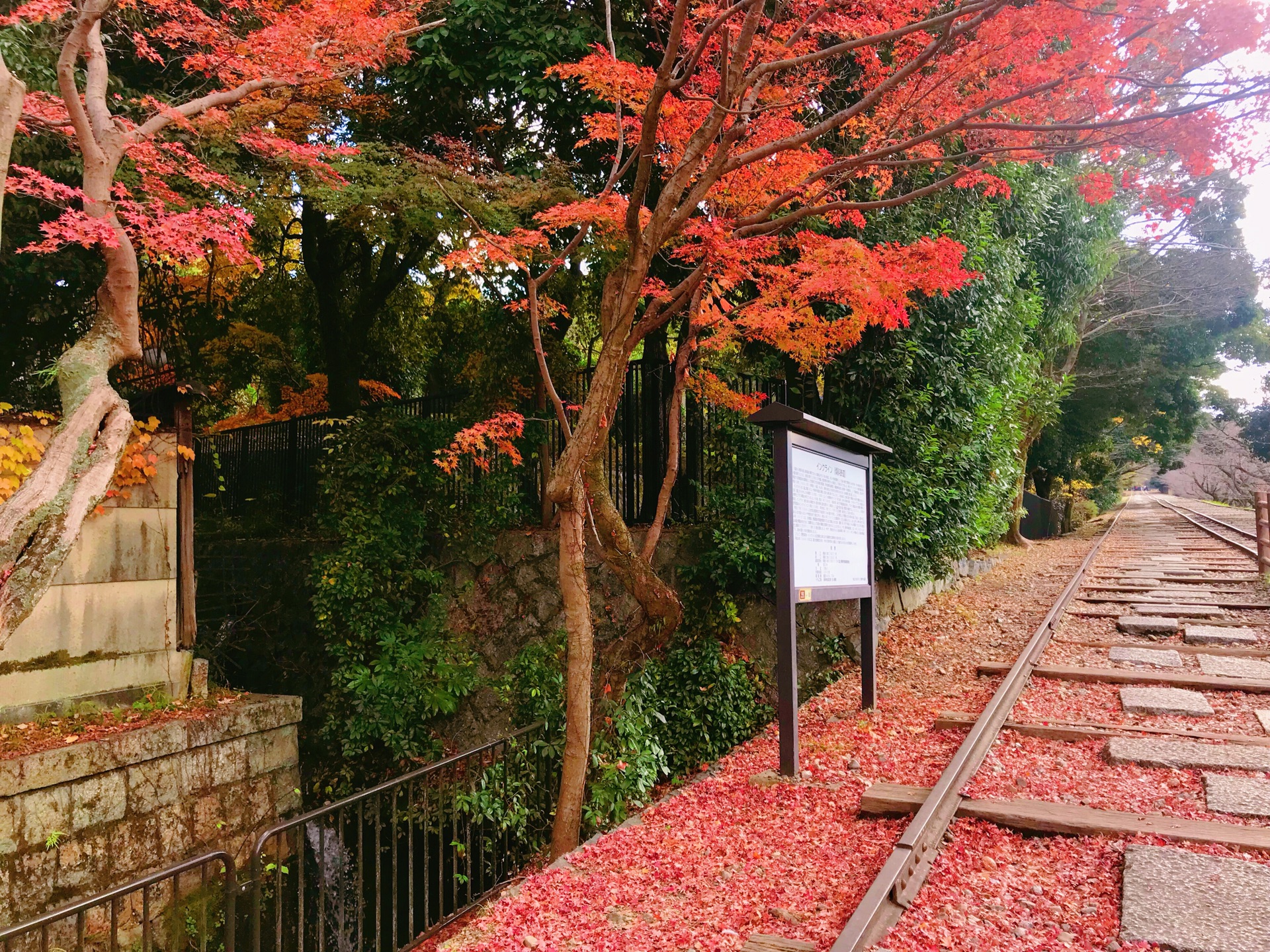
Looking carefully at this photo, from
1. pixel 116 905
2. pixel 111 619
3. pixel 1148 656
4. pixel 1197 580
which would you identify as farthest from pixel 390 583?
pixel 1197 580

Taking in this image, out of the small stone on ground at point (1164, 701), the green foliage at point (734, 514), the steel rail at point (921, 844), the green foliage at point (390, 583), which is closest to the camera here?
the steel rail at point (921, 844)

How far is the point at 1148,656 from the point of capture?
A: 7.55 meters

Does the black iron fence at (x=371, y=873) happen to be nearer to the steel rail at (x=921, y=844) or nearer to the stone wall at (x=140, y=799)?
the stone wall at (x=140, y=799)

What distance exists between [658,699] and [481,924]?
4.13 meters

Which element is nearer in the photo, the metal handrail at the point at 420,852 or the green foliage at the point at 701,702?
the metal handrail at the point at 420,852

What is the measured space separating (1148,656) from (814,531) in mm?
4023

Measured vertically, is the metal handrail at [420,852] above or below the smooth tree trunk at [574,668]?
below

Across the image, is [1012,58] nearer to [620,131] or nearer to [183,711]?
[620,131]

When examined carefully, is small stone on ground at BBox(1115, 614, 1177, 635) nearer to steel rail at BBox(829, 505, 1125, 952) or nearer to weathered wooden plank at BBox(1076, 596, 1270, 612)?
weathered wooden plank at BBox(1076, 596, 1270, 612)

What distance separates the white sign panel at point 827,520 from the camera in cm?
564

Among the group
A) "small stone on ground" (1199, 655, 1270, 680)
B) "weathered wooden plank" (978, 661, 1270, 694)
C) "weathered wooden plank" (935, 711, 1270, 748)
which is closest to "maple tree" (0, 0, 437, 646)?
"weathered wooden plank" (935, 711, 1270, 748)

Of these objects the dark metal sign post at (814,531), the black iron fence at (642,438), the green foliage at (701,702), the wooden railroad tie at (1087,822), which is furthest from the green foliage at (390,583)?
the wooden railroad tie at (1087,822)

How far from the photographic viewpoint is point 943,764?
202 inches

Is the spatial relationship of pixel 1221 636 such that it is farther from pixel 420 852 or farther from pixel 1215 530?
pixel 1215 530
